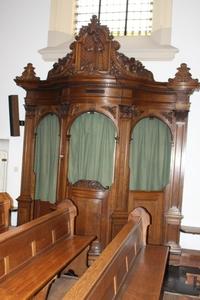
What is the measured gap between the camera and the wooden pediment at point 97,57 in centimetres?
444

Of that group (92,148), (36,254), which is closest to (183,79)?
(92,148)

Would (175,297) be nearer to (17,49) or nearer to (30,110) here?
(30,110)

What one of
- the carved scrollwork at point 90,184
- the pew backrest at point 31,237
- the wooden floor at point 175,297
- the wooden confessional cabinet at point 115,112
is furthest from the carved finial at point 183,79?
the wooden floor at point 175,297

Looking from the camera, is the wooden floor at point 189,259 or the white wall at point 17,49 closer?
the wooden floor at point 189,259

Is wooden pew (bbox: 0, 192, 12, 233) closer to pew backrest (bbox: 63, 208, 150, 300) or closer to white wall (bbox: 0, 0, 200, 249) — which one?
pew backrest (bbox: 63, 208, 150, 300)

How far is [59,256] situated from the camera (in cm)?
311

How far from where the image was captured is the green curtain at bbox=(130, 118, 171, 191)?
4.75 m

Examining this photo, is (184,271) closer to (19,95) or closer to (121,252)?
(121,252)

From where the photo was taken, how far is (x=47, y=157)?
5.00 m

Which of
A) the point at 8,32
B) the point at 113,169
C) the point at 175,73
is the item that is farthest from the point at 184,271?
the point at 8,32

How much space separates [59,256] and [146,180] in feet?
6.62

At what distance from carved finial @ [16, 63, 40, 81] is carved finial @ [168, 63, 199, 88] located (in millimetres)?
2000

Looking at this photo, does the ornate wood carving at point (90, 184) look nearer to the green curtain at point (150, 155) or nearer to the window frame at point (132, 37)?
the green curtain at point (150, 155)

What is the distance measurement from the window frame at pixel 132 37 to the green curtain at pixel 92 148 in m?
1.30
